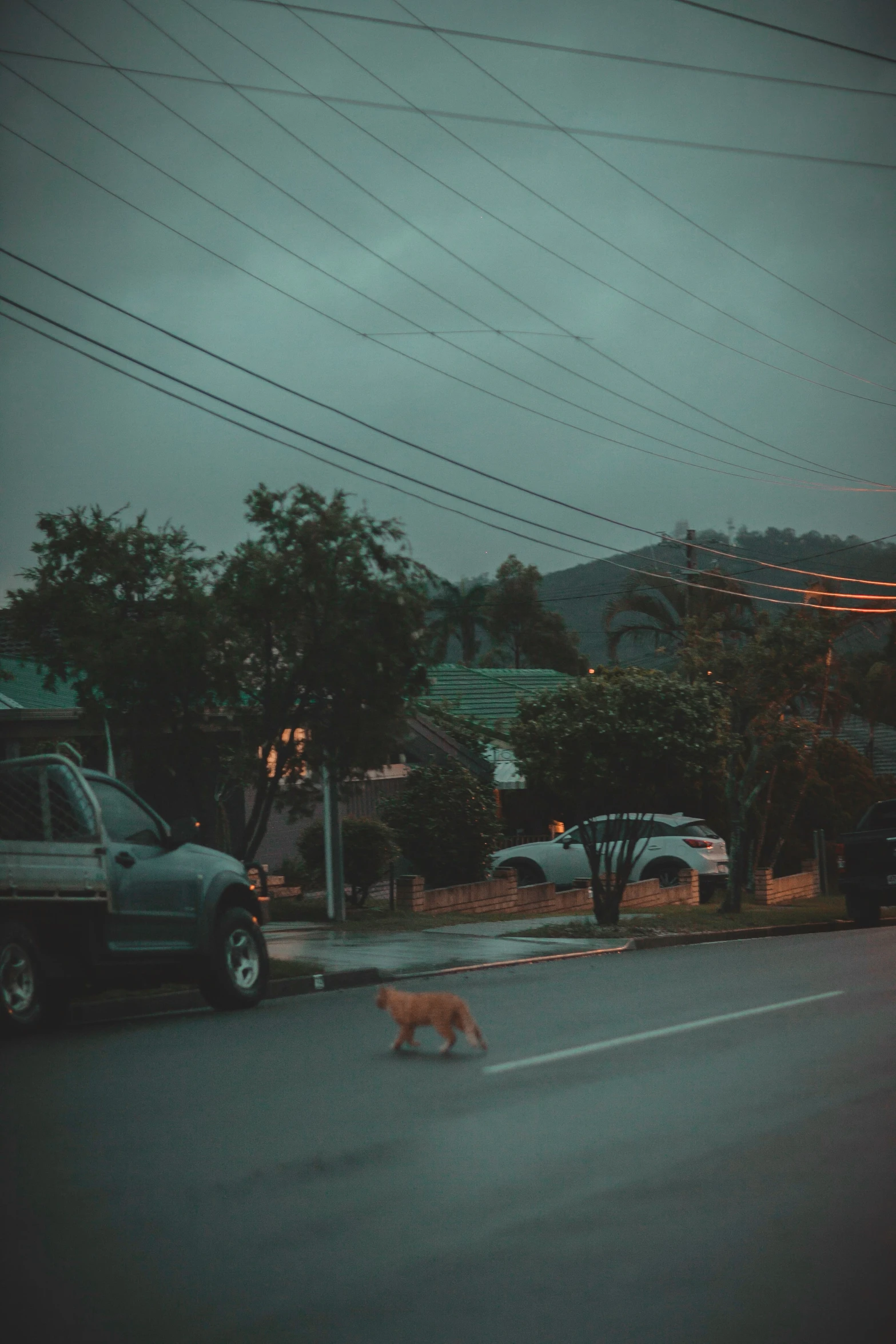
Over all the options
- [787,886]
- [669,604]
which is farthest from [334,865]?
[669,604]

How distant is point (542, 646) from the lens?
197 ft

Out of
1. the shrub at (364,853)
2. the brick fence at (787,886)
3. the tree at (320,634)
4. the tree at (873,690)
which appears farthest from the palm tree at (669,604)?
the tree at (320,634)

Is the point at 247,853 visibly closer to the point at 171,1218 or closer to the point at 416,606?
the point at 416,606

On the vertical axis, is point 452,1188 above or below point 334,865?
below

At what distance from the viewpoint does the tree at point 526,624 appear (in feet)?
197

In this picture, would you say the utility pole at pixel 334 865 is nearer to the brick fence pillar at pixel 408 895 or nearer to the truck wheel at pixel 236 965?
the brick fence pillar at pixel 408 895

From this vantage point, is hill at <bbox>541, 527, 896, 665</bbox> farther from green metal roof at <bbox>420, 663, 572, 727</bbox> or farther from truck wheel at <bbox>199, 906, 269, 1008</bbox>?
truck wheel at <bbox>199, 906, 269, 1008</bbox>

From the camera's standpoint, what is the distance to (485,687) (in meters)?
35.0

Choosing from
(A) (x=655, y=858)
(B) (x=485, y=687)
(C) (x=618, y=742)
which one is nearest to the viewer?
(C) (x=618, y=742)

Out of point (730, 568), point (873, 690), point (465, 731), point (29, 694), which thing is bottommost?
point (465, 731)

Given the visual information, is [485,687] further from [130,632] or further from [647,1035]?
[647,1035]

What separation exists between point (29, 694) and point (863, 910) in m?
13.9

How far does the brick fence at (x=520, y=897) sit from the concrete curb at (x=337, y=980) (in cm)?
437

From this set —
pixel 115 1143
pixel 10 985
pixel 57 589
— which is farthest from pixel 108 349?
pixel 115 1143
